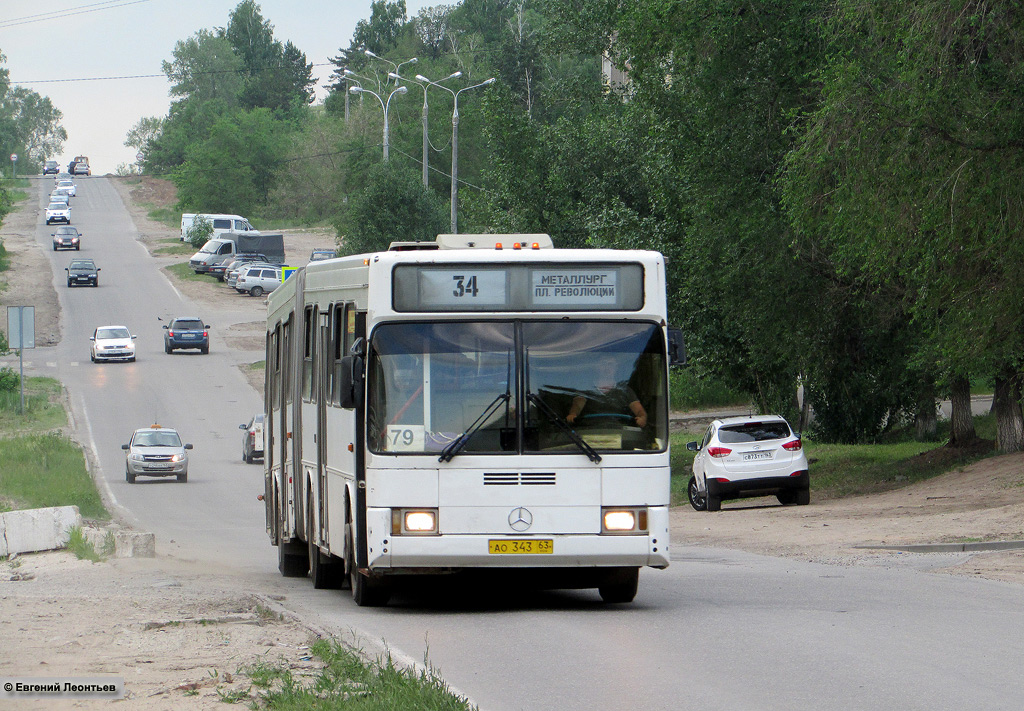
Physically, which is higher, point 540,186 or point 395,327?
point 540,186

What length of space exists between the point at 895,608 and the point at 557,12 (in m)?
31.4

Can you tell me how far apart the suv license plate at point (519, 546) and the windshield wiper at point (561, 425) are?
759 millimetres

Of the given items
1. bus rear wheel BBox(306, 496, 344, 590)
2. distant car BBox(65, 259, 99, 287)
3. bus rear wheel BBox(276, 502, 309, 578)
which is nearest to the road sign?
bus rear wheel BBox(276, 502, 309, 578)

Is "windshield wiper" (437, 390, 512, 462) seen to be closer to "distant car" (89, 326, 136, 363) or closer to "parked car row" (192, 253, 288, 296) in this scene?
"distant car" (89, 326, 136, 363)

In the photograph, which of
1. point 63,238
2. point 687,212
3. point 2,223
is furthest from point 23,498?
point 2,223

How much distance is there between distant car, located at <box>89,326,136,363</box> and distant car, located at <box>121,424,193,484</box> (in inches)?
947

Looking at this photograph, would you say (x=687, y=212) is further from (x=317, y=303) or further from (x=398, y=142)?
(x=398, y=142)

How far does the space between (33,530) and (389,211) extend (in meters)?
53.2

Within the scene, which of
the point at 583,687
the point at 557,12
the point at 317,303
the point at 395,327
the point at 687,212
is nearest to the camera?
the point at 583,687

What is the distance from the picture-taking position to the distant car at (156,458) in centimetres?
3703

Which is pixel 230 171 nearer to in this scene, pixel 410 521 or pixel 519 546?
pixel 410 521

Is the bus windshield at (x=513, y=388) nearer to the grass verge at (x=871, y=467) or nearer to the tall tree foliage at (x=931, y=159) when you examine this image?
the tall tree foliage at (x=931, y=159)

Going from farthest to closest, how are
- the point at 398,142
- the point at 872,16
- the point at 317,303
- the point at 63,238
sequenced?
the point at 398,142
the point at 63,238
the point at 872,16
the point at 317,303

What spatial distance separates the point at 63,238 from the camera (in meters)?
97.3
